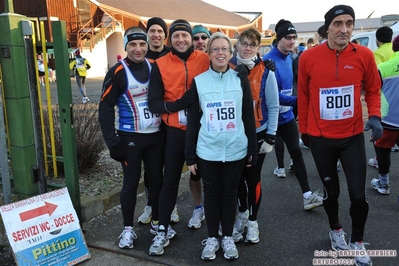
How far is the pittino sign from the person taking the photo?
10.0ft

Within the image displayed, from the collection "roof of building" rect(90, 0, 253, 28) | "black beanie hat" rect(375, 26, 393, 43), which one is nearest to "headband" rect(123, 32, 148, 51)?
"black beanie hat" rect(375, 26, 393, 43)

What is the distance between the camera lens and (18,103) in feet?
11.1

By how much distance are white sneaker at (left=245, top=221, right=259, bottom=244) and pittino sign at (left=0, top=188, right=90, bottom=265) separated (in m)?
1.48

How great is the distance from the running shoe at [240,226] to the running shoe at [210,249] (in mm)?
319

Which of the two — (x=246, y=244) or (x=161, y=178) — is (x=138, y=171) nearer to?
(x=161, y=178)

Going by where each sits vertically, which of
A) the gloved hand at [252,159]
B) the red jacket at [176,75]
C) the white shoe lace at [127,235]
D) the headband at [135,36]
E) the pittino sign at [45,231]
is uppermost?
the headband at [135,36]

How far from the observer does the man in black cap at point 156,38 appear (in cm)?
390

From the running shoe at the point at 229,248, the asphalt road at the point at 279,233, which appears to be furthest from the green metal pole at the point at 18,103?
the running shoe at the point at 229,248

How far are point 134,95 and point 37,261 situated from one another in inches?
63.0

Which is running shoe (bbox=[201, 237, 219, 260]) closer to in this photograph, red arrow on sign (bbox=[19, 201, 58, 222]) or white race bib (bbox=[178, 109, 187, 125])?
white race bib (bbox=[178, 109, 187, 125])

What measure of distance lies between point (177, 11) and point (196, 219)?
39.9 m

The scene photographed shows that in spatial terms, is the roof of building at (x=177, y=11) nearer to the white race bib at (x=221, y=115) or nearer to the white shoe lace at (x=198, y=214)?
the white shoe lace at (x=198, y=214)

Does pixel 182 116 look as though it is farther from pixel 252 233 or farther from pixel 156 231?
pixel 252 233

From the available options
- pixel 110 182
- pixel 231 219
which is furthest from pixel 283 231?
pixel 110 182
